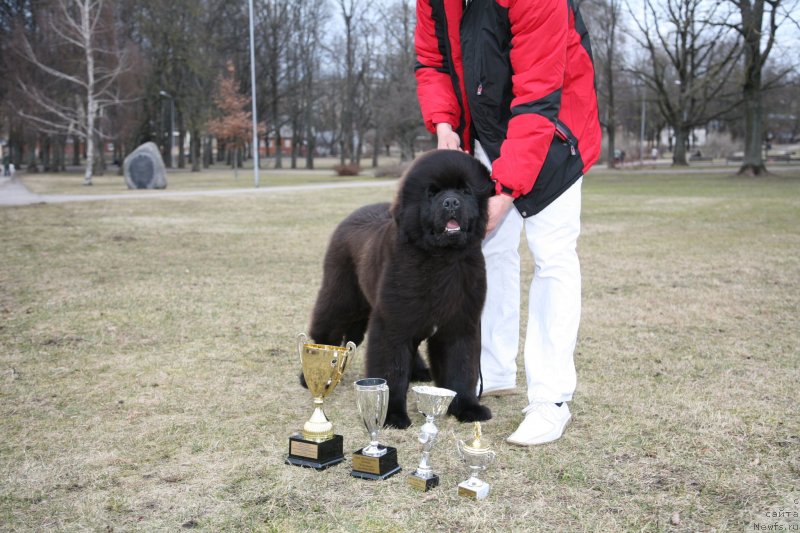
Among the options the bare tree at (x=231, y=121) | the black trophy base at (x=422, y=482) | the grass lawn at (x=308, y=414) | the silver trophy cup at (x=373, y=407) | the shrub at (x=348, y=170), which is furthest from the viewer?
the bare tree at (x=231, y=121)

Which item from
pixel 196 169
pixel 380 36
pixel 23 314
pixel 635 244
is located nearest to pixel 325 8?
pixel 380 36

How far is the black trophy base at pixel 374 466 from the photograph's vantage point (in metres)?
2.79

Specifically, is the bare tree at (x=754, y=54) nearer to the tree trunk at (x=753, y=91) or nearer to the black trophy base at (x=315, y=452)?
the tree trunk at (x=753, y=91)

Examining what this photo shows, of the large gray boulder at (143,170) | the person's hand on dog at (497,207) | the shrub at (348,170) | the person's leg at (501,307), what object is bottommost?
the person's leg at (501,307)

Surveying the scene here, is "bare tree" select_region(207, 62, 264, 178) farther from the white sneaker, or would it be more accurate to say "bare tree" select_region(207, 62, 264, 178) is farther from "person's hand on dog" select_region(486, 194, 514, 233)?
the white sneaker

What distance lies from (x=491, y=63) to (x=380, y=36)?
4898 cm

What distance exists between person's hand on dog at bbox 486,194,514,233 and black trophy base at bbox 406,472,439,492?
1182 millimetres

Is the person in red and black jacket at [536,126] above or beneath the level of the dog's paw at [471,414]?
above

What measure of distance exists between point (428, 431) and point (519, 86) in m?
1.58

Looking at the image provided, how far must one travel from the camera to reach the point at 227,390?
4031 mm

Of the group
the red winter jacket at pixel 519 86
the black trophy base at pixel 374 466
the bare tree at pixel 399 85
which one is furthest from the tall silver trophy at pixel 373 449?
the bare tree at pixel 399 85

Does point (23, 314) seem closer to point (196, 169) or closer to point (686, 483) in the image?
point (686, 483)

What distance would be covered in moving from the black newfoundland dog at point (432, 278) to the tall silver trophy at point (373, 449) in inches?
19.7

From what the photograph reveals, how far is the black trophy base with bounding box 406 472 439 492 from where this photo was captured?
2709 mm
